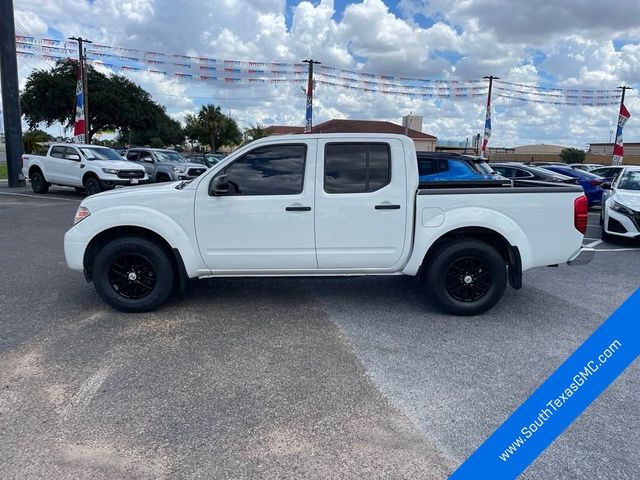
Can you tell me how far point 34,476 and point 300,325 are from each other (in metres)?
2.57

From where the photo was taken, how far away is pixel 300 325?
15.2 ft

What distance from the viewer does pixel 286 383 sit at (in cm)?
349

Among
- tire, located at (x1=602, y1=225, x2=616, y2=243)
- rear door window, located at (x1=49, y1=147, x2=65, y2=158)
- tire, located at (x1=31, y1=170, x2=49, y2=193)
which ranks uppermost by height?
rear door window, located at (x1=49, y1=147, x2=65, y2=158)

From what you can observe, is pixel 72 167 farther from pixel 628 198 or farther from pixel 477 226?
pixel 628 198

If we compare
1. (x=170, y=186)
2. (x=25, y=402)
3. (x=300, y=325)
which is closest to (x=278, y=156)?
(x=170, y=186)

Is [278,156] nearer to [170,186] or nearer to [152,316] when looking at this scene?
[170,186]

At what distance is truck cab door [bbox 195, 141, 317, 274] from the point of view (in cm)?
468

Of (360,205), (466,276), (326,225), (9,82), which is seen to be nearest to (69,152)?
(9,82)

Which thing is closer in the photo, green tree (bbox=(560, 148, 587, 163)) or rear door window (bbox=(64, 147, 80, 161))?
rear door window (bbox=(64, 147, 80, 161))

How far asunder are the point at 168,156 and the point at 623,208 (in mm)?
16243

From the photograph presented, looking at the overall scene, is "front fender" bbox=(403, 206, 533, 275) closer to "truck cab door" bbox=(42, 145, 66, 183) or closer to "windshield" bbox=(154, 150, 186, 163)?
"truck cab door" bbox=(42, 145, 66, 183)

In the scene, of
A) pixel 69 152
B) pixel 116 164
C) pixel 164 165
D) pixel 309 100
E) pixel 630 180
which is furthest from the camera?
pixel 309 100

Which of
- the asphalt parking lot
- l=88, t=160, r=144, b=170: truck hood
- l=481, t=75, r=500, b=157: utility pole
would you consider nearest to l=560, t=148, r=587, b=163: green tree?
l=481, t=75, r=500, b=157: utility pole

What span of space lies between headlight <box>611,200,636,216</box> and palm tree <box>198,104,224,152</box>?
166ft
